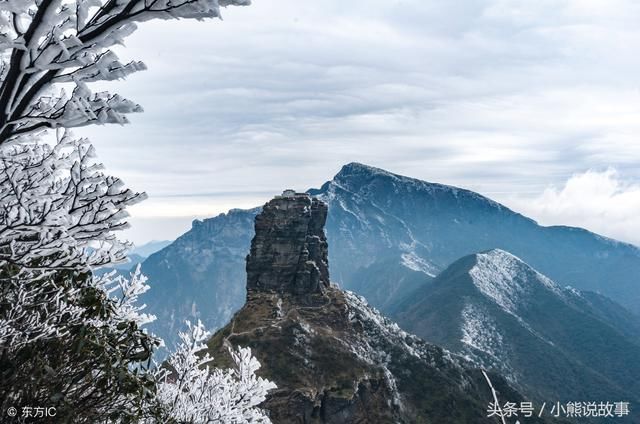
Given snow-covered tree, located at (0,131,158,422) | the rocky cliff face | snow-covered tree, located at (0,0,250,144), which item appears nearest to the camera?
snow-covered tree, located at (0,0,250,144)

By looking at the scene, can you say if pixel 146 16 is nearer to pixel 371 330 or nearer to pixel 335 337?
pixel 335 337

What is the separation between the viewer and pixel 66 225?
15.3 ft

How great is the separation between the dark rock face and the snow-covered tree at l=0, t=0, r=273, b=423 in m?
118

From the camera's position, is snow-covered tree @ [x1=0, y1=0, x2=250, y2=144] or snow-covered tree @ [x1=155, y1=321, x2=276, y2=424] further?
snow-covered tree @ [x1=155, y1=321, x2=276, y2=424]

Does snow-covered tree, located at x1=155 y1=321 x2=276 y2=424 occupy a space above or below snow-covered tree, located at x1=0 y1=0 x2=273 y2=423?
below

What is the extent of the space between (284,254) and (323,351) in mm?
33253

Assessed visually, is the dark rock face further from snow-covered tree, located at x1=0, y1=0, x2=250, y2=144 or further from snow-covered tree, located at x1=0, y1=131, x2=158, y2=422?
snow-covered tree, located at x1=0, y1=0, x2=250, y2=144

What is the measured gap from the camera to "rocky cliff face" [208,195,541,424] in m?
92.8

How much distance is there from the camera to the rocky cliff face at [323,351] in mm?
92750

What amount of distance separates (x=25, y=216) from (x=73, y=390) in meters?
4.17


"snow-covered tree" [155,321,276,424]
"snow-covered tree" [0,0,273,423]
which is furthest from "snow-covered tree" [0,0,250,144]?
"snow-covered tree" [155,321,276,424]

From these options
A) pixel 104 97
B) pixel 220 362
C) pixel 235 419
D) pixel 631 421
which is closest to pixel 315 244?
pixel 220 362

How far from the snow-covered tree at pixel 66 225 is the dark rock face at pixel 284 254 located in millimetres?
117831

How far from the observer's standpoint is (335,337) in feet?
363
